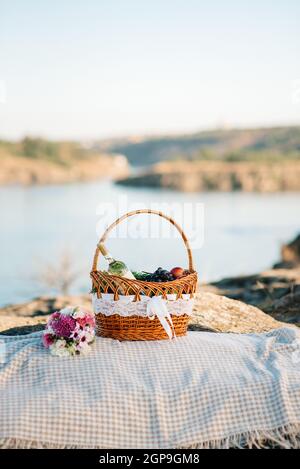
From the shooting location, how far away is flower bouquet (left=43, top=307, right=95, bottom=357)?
12.3 feet

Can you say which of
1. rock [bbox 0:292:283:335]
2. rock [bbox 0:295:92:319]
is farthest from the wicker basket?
rock [bbox 0:295:92:319]

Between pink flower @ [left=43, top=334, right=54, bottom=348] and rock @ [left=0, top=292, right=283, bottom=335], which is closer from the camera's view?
pink flower @ [left=43, top=334, right=54, bottom=348]

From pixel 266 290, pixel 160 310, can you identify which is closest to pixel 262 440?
pixel 160 310

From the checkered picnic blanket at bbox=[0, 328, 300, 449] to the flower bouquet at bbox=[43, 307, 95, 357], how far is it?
0.05m

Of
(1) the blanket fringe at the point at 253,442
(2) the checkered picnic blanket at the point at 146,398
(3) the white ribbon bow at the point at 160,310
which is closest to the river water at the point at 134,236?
(3) the white ribbon bow at the point at 160,310

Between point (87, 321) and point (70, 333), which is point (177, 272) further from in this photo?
point (70, 333)

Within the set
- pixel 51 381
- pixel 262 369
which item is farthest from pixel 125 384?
pixel 262 369

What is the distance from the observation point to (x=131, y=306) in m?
4.02

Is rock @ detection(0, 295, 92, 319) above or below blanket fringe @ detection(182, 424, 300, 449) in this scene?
below

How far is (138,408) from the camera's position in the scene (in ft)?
11.2

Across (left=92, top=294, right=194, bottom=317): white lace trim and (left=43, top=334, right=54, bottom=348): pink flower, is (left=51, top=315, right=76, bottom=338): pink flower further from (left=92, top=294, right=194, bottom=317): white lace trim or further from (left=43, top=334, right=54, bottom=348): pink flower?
(left=92, top=294, right=194, bottom=317): white lace trim

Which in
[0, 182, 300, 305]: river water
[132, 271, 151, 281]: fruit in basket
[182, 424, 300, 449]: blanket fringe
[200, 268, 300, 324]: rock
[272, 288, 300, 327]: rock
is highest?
[132, 271, 151, 281]: fruit in basket

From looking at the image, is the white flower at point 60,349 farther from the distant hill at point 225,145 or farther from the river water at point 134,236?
the distant hill at point 225,145
